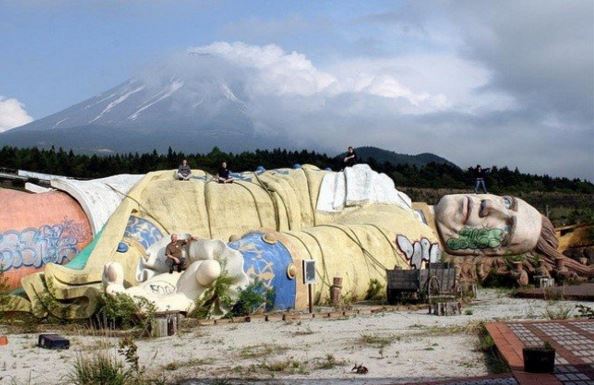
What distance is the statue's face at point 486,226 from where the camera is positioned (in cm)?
1705

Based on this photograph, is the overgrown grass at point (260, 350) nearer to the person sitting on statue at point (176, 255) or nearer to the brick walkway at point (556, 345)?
the brick walkway at point (556, 345)

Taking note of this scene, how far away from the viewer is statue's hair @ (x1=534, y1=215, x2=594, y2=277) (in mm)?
17656

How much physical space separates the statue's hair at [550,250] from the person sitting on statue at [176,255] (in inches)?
346

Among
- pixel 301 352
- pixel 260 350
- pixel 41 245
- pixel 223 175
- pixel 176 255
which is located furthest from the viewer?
pixel 223 175

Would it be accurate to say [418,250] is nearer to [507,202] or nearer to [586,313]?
[507,202]

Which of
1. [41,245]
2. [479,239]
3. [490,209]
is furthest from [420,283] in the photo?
[41,245]

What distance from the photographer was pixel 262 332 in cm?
1011

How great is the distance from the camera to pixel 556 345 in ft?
24.8

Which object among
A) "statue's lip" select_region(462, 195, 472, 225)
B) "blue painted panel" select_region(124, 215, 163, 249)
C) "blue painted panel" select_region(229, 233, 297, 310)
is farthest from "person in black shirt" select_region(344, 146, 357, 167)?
"blue painted panel" select_region(229, 233, 297, 310)

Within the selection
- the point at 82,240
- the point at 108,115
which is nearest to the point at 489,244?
the point at 82,240

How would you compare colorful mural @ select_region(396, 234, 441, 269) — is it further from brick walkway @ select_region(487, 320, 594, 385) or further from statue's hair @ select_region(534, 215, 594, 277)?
brick walkway @ select_region(487, 320, 594, 385)

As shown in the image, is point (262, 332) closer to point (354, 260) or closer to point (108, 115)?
point (354, 260)

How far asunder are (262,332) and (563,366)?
444cm

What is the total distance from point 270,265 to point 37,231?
13.3 ft
